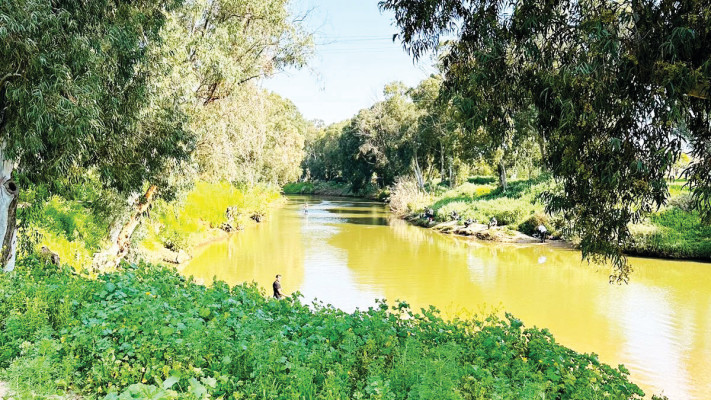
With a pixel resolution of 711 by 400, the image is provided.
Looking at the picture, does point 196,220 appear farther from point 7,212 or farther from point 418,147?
point 418,147

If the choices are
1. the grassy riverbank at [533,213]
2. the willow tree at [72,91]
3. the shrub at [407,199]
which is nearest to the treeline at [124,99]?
the willow tree at [72,91]

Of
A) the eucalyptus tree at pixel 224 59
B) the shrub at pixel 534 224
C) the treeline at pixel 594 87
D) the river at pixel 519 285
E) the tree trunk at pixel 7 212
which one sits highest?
the eucalyptus tree at pixel 224 59

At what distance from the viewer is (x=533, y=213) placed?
2648cm

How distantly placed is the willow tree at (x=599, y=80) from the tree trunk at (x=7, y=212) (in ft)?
23.1

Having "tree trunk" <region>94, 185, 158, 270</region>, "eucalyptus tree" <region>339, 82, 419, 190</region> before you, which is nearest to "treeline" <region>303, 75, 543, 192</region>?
"eucalyptus tree" <region>339, 82, 419, 190</region>

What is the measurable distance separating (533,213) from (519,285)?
11.8 metres

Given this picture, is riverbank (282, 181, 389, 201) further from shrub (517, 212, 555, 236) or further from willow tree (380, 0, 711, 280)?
willow tree (380, 0, 711, 280)

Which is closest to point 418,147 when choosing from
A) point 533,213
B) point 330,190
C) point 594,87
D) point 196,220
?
point 533,213

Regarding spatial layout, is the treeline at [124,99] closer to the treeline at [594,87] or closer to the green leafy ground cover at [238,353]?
the green leafy ground cover at [238,353]

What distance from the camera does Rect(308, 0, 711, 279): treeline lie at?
16.2ft

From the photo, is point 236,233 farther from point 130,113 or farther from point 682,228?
point 682,228

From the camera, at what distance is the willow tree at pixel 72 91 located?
673 centimetres

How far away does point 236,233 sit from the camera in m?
28.4

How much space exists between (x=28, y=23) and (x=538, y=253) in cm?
2053
